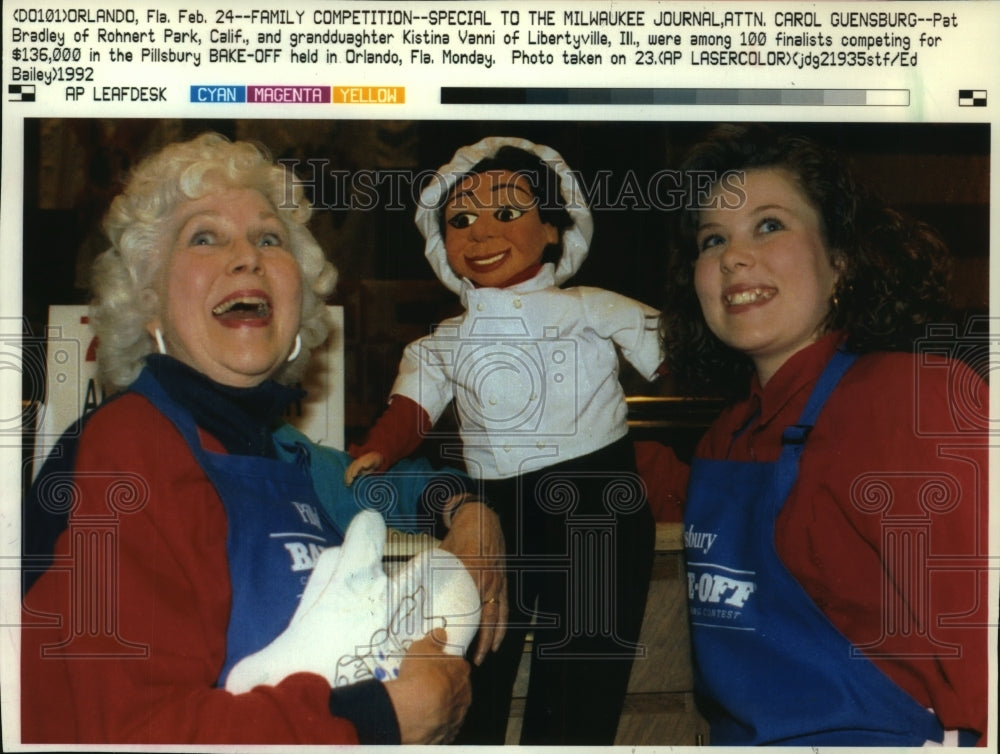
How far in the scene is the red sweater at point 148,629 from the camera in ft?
5.13

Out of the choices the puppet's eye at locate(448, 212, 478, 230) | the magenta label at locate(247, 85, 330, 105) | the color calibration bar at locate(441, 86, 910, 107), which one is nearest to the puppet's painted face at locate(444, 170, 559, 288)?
the puppet's eye at locate(448, 212, 478, 230)

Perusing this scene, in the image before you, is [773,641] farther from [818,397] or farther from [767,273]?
[767,273]

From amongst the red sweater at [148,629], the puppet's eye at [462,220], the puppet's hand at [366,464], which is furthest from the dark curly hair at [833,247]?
the red sweater at [148,629]

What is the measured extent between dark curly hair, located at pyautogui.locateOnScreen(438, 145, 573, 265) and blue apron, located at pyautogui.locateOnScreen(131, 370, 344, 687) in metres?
0.45

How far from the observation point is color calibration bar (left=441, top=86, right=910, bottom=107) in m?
1.71

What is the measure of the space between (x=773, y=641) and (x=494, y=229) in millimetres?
711

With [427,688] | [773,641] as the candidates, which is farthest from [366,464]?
[773,641]

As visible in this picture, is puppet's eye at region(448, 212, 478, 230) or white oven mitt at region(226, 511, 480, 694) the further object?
puppet's eye at region(448, 212, 478, 230)

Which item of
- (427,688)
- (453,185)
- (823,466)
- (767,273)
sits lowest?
(427,688)

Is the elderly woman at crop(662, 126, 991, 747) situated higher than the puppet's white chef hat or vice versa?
the puppet's white chef hat

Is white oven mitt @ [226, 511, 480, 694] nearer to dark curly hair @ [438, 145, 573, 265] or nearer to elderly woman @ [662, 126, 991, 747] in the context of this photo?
elderly woman @ [662, 126, 991, 747]

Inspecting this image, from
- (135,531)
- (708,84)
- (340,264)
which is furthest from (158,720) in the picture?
(708,84)

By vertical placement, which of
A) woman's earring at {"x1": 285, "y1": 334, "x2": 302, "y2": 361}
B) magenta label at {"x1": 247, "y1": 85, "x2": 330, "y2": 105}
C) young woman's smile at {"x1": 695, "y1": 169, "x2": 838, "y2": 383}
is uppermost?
magenta label at {"x1": 247, "y1": 85, "x2": 330, "y2": 105}

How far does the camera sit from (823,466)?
63.5 inches
